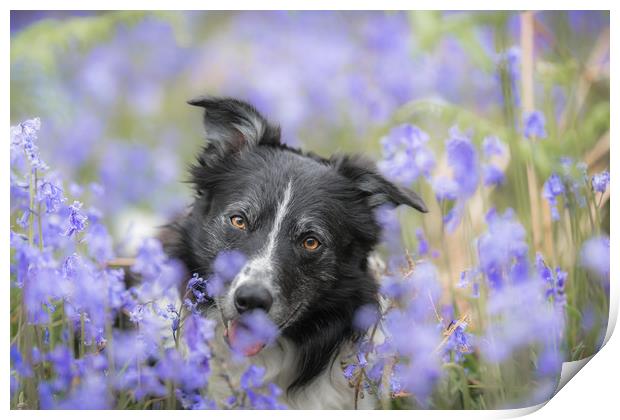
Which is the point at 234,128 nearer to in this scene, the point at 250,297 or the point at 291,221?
the point at 291,221

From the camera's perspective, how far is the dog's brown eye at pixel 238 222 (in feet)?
12.0

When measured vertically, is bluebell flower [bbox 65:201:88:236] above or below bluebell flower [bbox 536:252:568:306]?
above

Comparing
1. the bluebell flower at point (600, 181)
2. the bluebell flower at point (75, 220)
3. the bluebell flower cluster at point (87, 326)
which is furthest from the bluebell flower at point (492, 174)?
the bluebell flower at point (75, 220)

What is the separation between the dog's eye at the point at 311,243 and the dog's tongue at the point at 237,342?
1.50ft

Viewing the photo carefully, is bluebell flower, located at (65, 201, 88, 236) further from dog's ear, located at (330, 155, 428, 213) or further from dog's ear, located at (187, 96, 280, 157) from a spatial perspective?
dog's ear, located at (330, 155, 428, 213)

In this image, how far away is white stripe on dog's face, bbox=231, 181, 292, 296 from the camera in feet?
11.1

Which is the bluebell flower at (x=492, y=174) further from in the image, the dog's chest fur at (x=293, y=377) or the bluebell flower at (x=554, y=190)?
the dog's chest fur at (x=293, y=377)

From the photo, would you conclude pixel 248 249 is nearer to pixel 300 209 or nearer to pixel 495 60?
pixel 300 209

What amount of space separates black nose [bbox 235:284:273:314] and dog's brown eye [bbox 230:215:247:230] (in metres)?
0.39

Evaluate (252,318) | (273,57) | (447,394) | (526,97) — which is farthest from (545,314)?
(273,57)

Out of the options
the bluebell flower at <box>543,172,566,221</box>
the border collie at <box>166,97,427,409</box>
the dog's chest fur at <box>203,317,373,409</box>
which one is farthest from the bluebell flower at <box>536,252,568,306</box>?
the dog's chest fur at <box>203,317,373,409</box>

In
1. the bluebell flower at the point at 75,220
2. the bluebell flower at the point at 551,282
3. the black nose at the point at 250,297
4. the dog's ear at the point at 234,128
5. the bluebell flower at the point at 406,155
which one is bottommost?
the bluebell flower at the point at 551,282

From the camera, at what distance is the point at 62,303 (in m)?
3.47

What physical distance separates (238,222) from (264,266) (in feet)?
1.07
